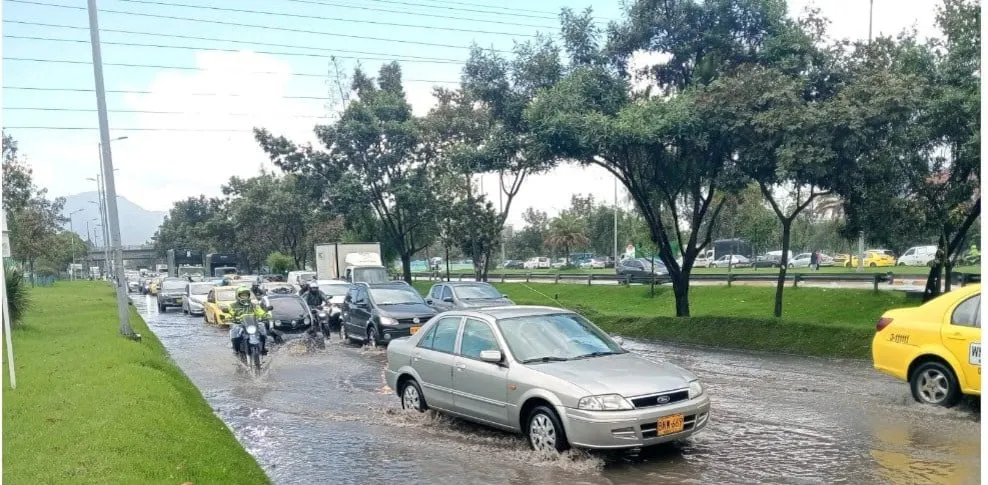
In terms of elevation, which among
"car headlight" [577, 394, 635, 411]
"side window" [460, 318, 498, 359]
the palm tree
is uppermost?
the palm tree

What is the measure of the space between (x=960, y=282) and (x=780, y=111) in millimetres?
12402

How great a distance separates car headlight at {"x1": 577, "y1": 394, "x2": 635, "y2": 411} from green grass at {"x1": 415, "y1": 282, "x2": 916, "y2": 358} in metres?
9.09

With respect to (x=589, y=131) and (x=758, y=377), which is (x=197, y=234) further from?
(x=758, y=377)

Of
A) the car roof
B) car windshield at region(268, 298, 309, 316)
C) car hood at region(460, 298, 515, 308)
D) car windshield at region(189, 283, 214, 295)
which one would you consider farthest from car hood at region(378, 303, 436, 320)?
car windshield at region(189, 283, 214, 295)

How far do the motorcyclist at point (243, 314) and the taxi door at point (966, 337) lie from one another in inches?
448

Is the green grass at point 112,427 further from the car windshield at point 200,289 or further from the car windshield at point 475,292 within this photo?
the car windshield at point 200,289

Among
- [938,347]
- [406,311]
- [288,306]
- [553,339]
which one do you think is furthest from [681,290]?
[553,339]

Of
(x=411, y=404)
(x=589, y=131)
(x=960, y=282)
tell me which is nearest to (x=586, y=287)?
(x=960, y=282)

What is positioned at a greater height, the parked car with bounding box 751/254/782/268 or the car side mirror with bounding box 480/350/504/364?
the car side mirror with bounding box 480/350/504/364

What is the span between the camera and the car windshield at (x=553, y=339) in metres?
8.04

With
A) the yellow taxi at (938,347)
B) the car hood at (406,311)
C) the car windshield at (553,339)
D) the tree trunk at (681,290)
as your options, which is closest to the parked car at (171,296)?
the car hood at (406,311)

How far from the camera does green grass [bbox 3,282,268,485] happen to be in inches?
245

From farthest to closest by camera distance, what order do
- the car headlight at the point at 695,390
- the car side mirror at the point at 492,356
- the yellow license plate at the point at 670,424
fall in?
the car side mirror at the point at 492,356
the car headlight at the point at 695,390
the yellow license plate at the point at 670,424

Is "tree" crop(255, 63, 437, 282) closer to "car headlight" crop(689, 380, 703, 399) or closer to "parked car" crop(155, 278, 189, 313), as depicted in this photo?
"parked car" crop(155, 278, 189, 313)
